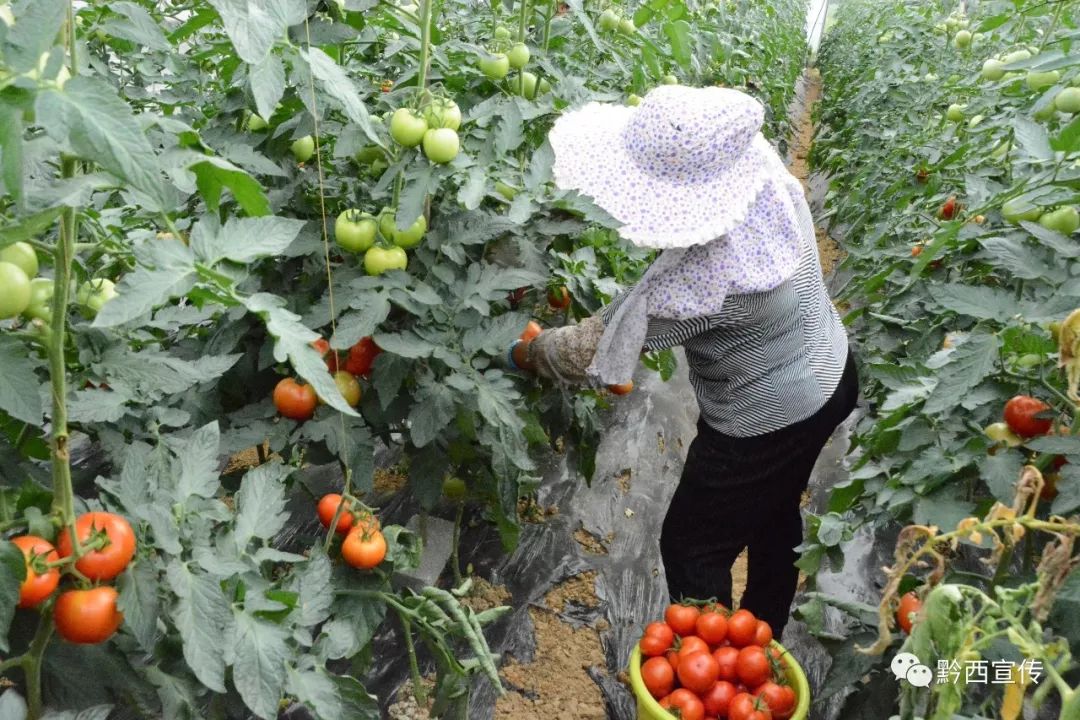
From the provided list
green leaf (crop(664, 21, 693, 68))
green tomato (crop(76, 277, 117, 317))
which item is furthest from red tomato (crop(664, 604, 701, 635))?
green leaf (crop(664, 21, 693, 68))

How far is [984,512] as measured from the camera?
4.65 ft

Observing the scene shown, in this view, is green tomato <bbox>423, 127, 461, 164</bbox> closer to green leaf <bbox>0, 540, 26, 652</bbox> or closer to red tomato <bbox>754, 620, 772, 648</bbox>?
green leaf <bbox>0, 540, 26, 652</bbox>

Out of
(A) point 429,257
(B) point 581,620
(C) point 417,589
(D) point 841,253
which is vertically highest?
(A) point 429,257

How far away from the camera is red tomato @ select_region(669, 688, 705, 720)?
1.70 metres

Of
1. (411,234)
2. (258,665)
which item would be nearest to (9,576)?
(258,665)

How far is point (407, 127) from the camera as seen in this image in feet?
4.83

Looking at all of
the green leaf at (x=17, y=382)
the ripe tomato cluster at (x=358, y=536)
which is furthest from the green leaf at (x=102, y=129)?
the ripe tomato cluster at (x=358, y=536)

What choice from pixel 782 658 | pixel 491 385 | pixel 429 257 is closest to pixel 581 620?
pixel 782 658

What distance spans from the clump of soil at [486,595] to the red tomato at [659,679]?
0.60 m

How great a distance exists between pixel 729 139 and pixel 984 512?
77cm

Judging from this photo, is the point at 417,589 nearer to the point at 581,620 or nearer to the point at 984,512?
the point at 581,620

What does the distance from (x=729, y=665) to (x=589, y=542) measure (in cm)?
85

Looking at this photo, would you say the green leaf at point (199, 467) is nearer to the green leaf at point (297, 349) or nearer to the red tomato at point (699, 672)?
the green leaf at point (297, 349)

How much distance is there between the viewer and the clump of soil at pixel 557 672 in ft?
6.72
